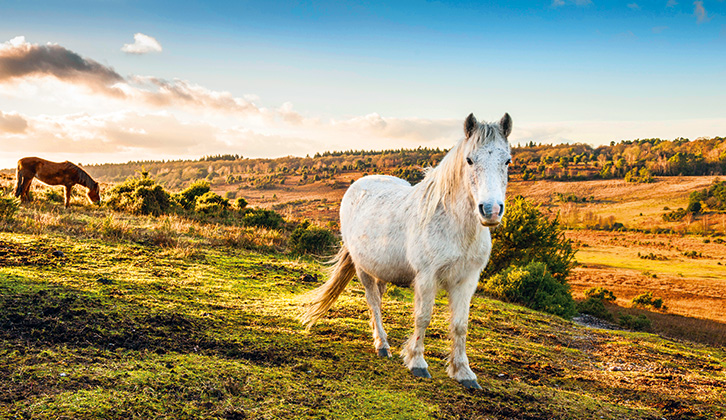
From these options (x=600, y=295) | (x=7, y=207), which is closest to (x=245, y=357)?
(x=7, y=207)

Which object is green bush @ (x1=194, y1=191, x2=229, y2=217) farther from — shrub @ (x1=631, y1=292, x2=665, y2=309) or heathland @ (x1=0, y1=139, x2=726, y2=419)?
shrub @ (x1=631, y1=292, x2=665, y2=309)

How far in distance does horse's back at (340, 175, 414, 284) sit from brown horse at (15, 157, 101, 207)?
13.5 meters

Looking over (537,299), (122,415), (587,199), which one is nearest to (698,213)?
(587,199)

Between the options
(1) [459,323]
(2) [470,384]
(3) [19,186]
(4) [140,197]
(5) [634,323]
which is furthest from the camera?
(4) [140,197]

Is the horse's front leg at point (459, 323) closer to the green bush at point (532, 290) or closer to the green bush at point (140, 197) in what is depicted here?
the green bush at point (532, 290)

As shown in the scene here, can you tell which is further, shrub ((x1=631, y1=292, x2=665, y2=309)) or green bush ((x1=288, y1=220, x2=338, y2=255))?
shrub ((x1=631, y1=292, x2=665, y2=309))

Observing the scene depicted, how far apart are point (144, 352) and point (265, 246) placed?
28.2 feet

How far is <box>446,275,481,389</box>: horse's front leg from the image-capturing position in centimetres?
403

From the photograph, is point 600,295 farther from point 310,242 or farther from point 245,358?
point 245,358

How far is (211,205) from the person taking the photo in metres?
20.7

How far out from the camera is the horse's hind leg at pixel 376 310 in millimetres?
4648

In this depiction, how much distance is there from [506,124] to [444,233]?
1229mm

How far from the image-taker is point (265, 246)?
11750mm

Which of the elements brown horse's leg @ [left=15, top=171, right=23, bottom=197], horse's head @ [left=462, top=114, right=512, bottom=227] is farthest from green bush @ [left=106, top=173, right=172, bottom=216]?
horse's head @ [left=462, top=114, right=512, bottom=227]
